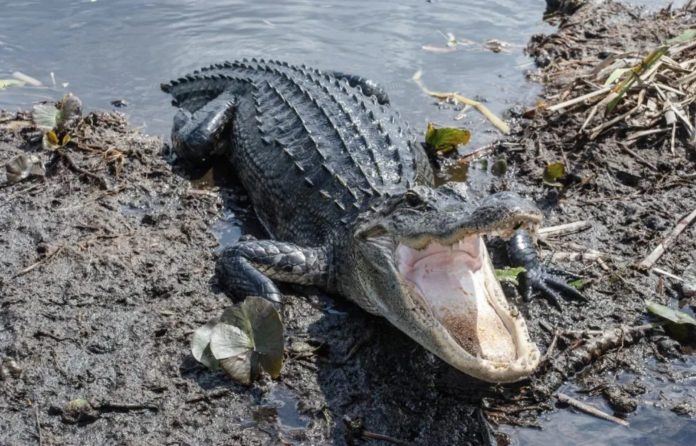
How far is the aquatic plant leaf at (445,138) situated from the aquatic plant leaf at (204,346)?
273cm

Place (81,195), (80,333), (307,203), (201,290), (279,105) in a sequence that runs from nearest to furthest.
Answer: (80,333), (201,290), (307,203), (81,195), (279,105)

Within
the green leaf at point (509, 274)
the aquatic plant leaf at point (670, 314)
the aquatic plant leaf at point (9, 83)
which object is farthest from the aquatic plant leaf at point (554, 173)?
the aquatic plant leaf at point (9, 83)

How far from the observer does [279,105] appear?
215 inches

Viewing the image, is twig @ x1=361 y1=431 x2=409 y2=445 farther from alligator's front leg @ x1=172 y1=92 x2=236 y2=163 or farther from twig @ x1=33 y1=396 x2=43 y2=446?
alligator's front leg @ x1=172 y1=92 x2=236 y2=163

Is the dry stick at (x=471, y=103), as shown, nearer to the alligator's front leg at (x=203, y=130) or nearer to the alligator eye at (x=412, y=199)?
the alligator's front leg at (x=203, y=130)

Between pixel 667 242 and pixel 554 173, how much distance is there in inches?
38.8

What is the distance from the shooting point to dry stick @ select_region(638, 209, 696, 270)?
435cm

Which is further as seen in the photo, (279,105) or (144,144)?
(144,144)

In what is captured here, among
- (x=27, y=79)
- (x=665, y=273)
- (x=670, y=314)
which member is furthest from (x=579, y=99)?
(x=27, y=79)

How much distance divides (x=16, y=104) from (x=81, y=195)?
1964 mm

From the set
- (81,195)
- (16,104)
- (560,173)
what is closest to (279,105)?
(81,195)

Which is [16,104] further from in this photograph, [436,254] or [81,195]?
[436,254]

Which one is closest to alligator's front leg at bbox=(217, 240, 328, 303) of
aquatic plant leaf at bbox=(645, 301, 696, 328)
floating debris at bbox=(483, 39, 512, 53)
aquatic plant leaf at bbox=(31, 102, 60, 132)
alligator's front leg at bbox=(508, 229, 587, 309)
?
alligator's front leg at bbox=(508, 229, 587, 309)

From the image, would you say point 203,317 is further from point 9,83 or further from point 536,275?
point 9,83
